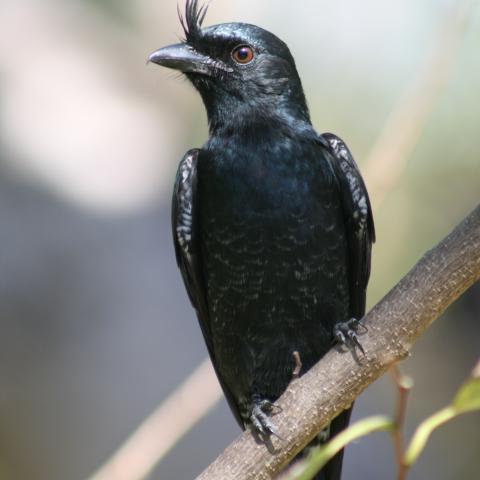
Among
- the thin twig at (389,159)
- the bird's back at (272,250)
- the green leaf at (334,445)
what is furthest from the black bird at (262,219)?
the green leaf at (334,445)

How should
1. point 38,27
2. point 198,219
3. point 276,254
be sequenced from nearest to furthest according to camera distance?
point 276,254, point 198,219, point 38,27

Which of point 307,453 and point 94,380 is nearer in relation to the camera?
point 307,453

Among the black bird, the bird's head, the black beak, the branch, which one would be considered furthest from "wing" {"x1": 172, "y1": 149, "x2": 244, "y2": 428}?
the branch

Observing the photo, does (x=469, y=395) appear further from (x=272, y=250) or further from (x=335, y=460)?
(x=335, y=460)

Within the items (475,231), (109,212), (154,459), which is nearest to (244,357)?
(154,459)

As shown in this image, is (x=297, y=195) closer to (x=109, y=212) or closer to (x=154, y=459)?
(x=154, y=459)

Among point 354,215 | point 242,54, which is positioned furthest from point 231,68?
point 354,215

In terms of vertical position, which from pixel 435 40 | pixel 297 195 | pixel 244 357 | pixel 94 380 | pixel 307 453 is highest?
pixel 435 40
